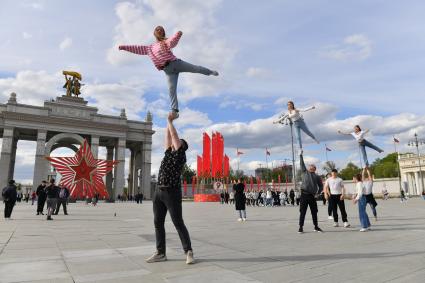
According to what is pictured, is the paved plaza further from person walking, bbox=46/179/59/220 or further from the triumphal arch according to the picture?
the triumphal arch

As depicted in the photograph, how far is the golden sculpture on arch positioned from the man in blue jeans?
5780 centimetres

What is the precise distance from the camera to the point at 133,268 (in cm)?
479

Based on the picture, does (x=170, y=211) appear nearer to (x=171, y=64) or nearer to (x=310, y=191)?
(x=171, y=64)

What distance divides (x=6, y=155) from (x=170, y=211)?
5478 cm

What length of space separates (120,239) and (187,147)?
388 cm

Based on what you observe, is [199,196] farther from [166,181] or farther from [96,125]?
[166,181]

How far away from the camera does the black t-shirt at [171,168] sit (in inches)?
210

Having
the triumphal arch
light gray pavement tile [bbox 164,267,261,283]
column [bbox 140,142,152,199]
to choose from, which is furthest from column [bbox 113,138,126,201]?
light gray pavement tile [bbox 164,267,261,283]

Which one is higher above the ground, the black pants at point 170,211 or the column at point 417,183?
the column at point 417,183

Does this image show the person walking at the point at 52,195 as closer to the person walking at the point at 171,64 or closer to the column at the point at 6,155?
the person walking at the point at 171,64

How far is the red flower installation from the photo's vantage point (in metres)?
28.9

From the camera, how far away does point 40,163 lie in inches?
2025

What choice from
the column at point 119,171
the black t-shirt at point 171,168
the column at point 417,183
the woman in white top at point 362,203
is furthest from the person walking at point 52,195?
→ the column at point 417,183

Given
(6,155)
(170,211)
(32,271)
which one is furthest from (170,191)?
(6,155)
